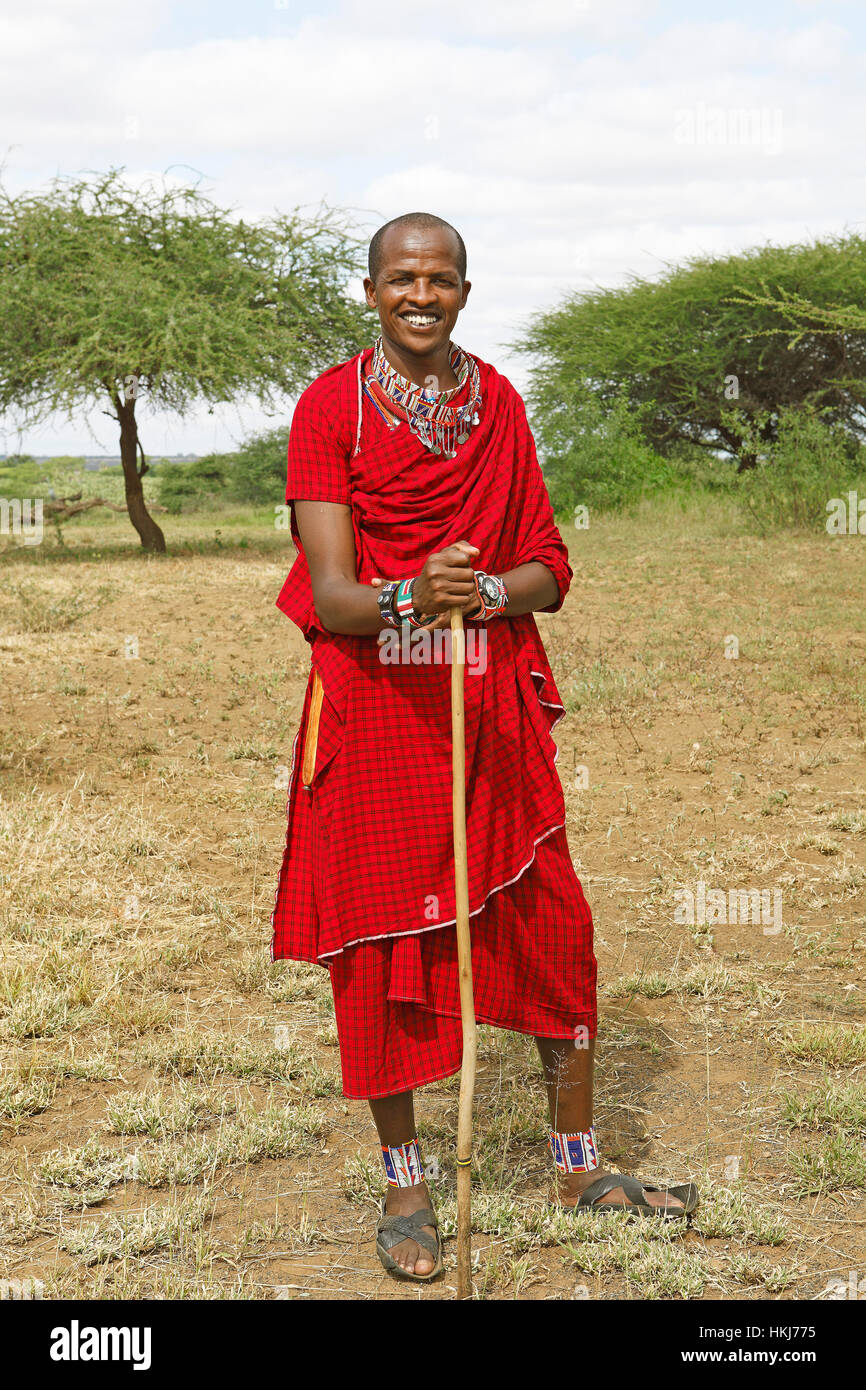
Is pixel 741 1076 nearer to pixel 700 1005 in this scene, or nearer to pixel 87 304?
pixel 700 1005

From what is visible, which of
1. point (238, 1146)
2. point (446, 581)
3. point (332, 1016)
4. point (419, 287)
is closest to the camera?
point (446, 581)

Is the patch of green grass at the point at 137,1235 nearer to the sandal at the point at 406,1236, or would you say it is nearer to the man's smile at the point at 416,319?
the sandal at the point at 406,1236

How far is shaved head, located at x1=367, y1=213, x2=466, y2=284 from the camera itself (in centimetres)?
235

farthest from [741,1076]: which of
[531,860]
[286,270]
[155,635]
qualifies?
[286,270]

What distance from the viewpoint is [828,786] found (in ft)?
18.5

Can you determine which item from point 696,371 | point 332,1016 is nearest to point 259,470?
point 696,371

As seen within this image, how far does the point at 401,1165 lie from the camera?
2.52 meters

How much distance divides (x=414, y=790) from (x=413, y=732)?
11 cm

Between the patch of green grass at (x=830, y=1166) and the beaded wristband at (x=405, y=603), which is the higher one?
the beaded wristband at (x=405, y=603)

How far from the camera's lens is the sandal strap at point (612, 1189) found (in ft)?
8.46

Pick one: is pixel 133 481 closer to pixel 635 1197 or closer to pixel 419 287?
pixel 419 287

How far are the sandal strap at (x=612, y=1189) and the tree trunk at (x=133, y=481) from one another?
532 inches

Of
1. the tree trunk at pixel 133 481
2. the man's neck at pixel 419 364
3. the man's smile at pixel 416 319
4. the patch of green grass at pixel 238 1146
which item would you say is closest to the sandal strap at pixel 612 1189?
the patch of green grass at pixel 238 1146

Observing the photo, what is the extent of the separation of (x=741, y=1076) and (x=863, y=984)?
72 cm
